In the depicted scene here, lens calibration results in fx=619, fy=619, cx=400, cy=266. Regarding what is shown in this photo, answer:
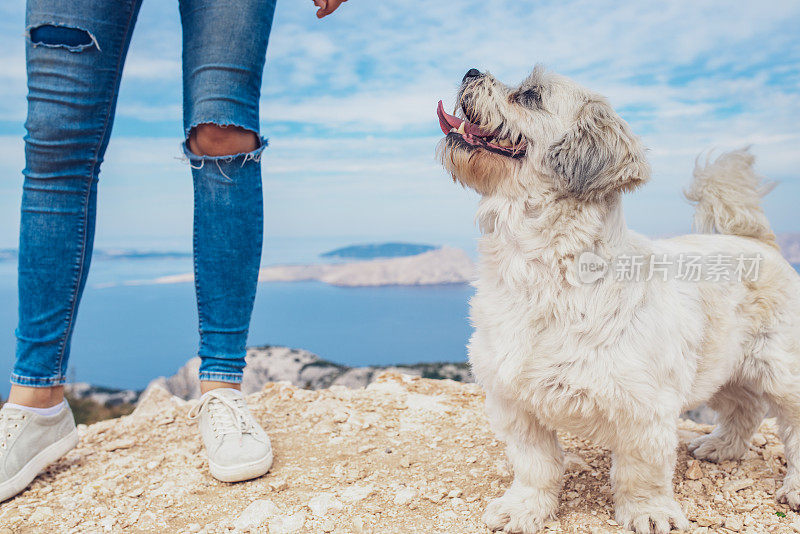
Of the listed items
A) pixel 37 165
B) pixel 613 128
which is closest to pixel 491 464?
pixel 613 128

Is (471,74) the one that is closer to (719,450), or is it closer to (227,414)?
(227,414)

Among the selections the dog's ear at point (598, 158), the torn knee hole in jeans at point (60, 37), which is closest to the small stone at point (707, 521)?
the dog's ear at point (598, 158)

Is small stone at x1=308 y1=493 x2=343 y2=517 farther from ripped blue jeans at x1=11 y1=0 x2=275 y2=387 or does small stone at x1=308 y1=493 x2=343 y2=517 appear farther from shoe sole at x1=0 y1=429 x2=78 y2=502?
shoe sole at x1=0 y1=429 x2=78 y2=502

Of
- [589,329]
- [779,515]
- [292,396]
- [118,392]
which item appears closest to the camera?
[589,329]

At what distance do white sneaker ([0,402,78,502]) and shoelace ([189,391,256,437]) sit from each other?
0.74 meters

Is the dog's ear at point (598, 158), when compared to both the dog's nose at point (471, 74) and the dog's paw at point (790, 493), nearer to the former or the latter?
the dog's nose at point (471, 74)

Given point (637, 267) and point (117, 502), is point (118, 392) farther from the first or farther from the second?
point (637, 267)

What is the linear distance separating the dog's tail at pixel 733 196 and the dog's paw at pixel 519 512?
1738 millimetres

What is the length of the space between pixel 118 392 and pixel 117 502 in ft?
15.9

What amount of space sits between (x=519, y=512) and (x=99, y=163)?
254 centimetres

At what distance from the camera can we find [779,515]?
2.72 meters

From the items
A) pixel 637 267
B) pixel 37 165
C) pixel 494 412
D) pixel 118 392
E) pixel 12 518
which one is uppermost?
pixel 37 165

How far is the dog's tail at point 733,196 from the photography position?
3166mm

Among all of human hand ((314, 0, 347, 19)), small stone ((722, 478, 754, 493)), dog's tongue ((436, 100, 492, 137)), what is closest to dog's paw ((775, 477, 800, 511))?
small stone ((722, 478, 754, 493))
